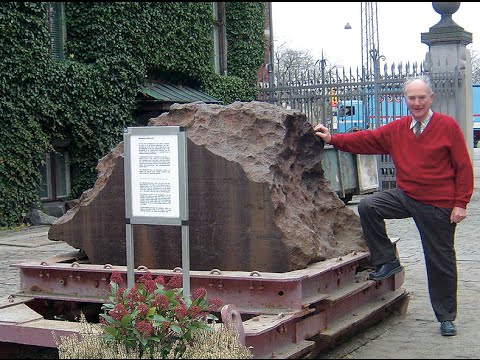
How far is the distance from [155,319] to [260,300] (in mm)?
1008

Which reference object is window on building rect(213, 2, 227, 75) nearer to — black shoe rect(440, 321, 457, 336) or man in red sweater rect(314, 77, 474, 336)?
man in red sweater rect(314, 77, 474, 336)

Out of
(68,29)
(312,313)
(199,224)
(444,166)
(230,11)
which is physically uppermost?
(230,11)

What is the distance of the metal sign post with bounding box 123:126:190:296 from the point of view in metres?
4.75

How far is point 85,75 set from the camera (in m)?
16.7

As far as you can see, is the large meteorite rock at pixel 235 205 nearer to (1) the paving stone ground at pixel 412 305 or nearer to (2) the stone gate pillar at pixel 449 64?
(1) the paving stone ground at pixel 412 305

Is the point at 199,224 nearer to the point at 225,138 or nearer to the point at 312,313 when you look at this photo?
the point at 225,138

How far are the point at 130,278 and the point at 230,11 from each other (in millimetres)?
18859

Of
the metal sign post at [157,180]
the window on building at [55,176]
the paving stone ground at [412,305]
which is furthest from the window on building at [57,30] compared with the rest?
the metal sign post at [157,180]

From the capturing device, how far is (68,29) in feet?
56.4

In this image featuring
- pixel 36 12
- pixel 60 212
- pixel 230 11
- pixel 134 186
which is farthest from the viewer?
pixel 230 11

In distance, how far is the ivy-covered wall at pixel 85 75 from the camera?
15.1 meters

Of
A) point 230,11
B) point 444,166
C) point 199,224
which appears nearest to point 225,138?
point 199,224

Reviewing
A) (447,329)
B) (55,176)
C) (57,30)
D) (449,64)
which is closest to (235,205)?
(447,329)

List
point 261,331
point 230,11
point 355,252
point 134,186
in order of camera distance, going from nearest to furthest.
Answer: point 261,331 → point 134,186 → point 355,252 → point 230,11
